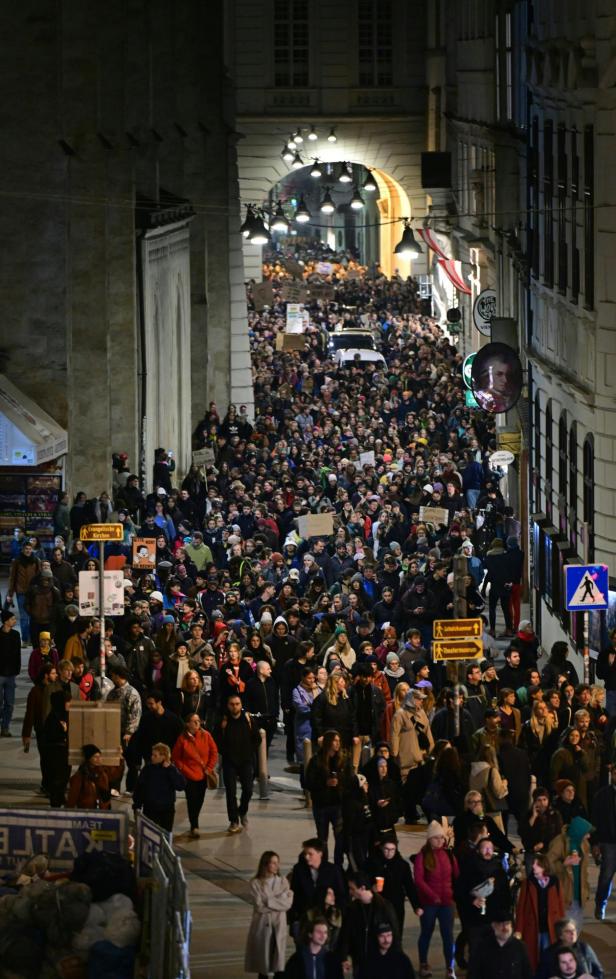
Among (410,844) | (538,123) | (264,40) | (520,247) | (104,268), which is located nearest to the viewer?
(410,844)

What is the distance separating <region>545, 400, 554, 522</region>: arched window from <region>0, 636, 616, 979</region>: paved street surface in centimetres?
811

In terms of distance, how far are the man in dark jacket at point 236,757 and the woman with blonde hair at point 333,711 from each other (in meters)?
0.93

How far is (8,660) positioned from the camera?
2672cm

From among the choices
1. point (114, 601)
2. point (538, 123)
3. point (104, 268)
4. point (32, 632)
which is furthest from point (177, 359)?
point (114, 601)

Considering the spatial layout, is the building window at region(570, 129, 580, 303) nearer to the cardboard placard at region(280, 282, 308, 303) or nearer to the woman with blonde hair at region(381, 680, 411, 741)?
the woman with blonde hair at region(381, 680, 411, 741)

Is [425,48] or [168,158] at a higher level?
[425,48]

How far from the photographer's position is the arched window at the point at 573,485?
3145 centimetres

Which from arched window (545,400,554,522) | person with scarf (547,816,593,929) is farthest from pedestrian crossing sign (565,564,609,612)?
arched window (545,400,554,522)

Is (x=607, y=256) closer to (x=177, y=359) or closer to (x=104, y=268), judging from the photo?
(x=104, y=268)

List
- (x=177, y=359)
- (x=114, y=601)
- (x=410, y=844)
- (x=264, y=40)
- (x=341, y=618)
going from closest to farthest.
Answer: (x=410, y=844), (x=114, y=601), (x=341, y=618), (x=177, y=359), (x=264, y=40)

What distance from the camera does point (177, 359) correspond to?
2045 inches

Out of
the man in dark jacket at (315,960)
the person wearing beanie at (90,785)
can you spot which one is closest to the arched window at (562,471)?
the person wearing beanie at (90,785)

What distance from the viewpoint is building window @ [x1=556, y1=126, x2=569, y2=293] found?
32688mm

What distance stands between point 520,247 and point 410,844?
60.0 ft
